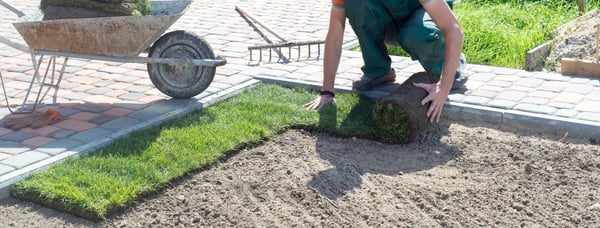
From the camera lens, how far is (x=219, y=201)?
468 cm

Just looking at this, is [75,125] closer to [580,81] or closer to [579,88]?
[579,88]

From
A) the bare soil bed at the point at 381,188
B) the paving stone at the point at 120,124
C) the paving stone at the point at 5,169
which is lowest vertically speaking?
the bare soil bed at the point at 381,188

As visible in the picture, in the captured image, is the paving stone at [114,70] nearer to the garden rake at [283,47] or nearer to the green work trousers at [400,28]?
the garden rake at [283,47]

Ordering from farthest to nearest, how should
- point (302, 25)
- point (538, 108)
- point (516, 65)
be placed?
point (302, 25)
point (516, 65)
point (538, 108)

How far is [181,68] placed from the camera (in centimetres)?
611

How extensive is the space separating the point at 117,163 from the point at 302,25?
402cm

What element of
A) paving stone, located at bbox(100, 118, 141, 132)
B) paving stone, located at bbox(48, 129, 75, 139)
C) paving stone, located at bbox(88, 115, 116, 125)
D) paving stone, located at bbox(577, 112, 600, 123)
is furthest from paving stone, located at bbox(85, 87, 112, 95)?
paving stone, located at bbox(577, 112, 600, 123)

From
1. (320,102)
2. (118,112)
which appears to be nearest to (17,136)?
(118,112)

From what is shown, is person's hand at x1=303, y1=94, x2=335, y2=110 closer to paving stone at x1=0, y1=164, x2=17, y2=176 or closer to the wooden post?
paving stone at x1=0, y1=164, x2=17, y2=176

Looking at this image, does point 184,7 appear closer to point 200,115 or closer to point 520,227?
point 200,115

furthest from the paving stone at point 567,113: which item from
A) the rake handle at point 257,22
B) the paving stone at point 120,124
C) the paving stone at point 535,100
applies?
the paving stone at point 120,124

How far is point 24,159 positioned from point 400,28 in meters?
Answer: 2.68

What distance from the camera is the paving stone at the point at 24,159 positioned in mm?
4996

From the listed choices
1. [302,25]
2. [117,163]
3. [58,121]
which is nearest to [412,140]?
[117,163]
